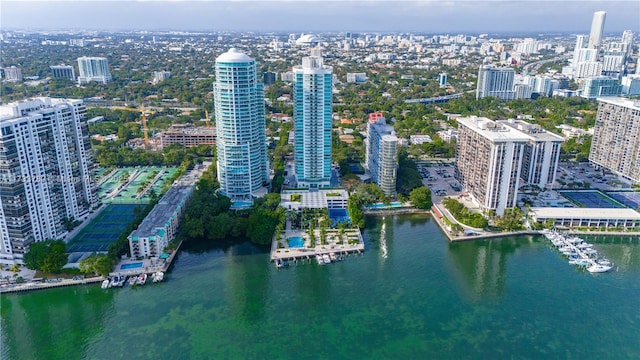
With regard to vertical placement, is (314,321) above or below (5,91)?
below

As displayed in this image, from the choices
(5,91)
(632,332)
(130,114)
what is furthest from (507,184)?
(5,91)

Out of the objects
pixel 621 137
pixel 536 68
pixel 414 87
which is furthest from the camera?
pixel 536 68

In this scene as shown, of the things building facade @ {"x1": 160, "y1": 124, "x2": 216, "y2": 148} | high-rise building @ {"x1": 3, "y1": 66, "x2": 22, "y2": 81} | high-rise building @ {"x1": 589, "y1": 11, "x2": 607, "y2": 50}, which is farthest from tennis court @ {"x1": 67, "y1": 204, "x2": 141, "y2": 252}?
high-rise building @ {"x1": 589, "y1": 11, "x2": 607, "y2": 50}

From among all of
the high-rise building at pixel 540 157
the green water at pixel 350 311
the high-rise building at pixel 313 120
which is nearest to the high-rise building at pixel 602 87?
the high-rise building at pixel 540 157

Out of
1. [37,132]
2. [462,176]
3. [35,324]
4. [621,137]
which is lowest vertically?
[35,324]

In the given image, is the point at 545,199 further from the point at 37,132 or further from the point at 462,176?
the point at 37,132

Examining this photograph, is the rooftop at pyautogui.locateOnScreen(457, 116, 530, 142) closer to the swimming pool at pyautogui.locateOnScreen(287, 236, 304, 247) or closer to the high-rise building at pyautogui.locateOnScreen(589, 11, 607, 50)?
the swimming pool at pyautogui.locateOnScreen(287, 236, 304, 247)

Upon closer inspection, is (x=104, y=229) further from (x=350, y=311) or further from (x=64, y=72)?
(x=64, y=72)

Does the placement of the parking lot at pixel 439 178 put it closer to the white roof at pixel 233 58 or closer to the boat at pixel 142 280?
the white roof at pixel 233 58
